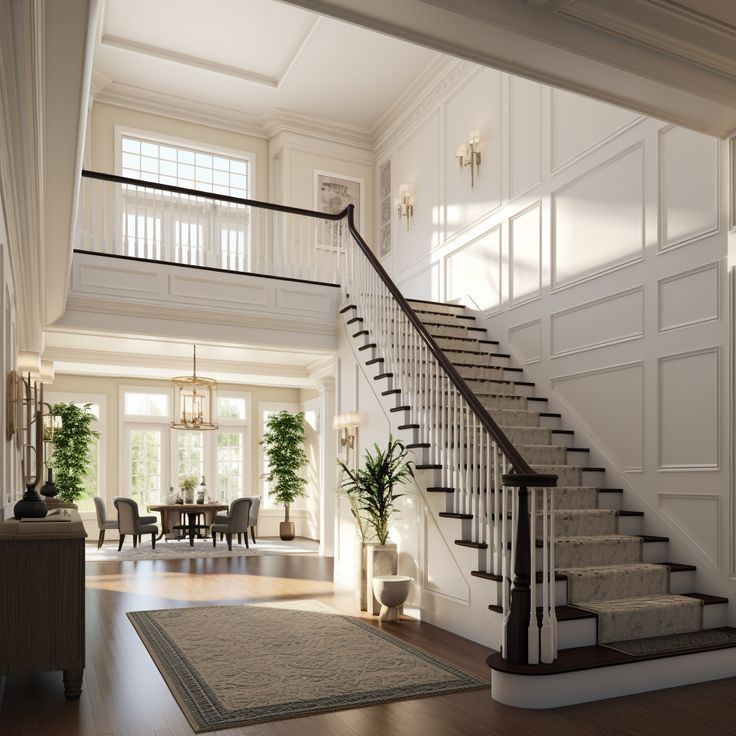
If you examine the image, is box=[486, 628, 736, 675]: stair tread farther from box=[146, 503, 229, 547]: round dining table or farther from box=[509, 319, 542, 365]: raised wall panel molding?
box=[146, 503, 229, 547]: round dining table

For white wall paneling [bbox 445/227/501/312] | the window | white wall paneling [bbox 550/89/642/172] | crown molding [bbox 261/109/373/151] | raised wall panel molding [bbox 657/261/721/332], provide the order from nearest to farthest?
raised wall panel molding [bbox 657/261/721/332] → white wall paneling [bbox 550/89/642/172] → white wall paneling [bbox 445/227/501/312] → crown molding [bbox 261/109/373/151] → the window

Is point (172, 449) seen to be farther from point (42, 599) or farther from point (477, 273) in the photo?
point (42, 599)

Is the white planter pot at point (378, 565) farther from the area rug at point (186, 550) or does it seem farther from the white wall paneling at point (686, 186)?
the area rug at point (186, 550)

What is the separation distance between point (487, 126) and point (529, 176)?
132cm

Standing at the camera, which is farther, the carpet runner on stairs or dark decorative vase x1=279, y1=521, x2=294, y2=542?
dark decorative vase x1=279, y1=521, x2=294, y2=542

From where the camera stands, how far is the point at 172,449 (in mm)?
13727

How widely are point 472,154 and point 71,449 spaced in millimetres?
8175

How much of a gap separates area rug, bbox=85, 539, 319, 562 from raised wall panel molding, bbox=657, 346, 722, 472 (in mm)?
6578

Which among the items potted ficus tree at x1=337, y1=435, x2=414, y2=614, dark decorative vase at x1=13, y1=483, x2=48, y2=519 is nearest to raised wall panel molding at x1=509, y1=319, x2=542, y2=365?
potted ficus tree at x1=337, y1=435, x2=414, y2=614

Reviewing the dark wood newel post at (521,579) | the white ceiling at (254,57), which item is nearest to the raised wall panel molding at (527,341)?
the dark wood newel post at (521,579)

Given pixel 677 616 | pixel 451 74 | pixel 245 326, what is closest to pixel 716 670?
pixel 677 616

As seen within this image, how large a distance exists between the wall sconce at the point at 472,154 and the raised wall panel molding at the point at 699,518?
4.82m

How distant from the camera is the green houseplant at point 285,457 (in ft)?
45.1

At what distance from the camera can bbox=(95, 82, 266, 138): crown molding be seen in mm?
11133
